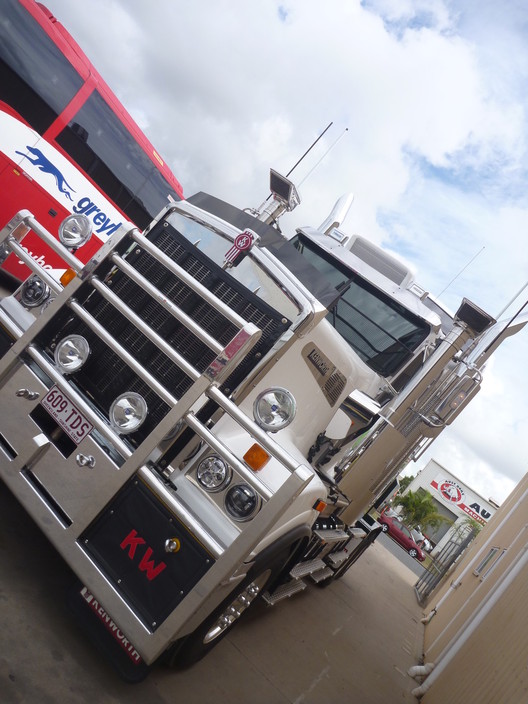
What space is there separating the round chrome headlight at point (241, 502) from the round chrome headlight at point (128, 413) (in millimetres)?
677

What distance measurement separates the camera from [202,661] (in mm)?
4070

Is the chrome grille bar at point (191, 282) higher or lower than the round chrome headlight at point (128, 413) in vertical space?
higher

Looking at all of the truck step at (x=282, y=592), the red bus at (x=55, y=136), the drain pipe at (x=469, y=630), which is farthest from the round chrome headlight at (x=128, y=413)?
the red bus at (x=55, y=136)

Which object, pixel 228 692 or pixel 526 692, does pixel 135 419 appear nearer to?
pixel 228 692

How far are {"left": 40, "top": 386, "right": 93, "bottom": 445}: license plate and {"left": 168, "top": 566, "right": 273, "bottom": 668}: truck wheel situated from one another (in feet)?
4.29

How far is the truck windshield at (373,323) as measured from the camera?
643 cm

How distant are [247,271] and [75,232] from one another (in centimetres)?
128

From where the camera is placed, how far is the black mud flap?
3.18m

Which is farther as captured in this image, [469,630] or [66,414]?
[469,630]

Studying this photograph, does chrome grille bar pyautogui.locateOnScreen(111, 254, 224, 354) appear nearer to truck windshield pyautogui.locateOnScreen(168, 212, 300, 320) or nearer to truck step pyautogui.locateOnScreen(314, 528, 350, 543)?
truck windshield pyautogui.locateOnScreen(168, 212, 300, 320)

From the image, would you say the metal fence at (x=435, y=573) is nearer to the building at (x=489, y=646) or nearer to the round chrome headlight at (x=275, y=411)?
the building at (x=489, y=646)

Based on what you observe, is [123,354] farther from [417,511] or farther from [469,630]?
[417,511]

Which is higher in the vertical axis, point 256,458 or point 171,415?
point 256,458

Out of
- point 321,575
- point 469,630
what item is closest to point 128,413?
point 321,575
